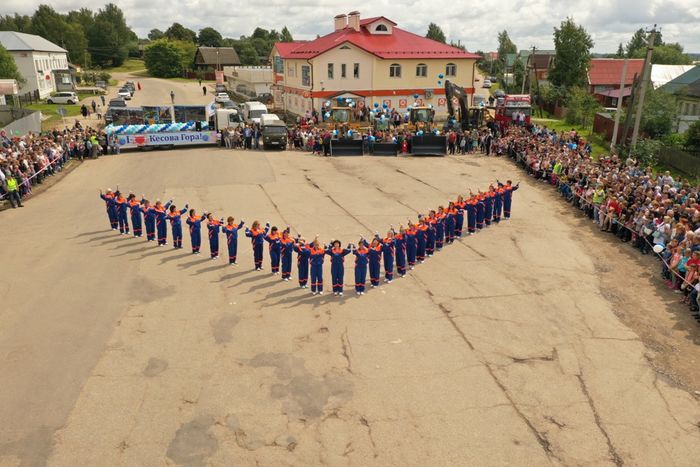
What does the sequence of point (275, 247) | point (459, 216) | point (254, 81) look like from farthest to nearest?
point (254, 81)
point (459, 216)
point (275, 247)

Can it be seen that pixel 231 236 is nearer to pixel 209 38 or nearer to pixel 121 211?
pixel 121 211

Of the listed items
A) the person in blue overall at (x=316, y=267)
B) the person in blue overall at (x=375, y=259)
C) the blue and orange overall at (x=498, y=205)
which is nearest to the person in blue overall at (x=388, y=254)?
the person in blue overall at (x=375, y=259)

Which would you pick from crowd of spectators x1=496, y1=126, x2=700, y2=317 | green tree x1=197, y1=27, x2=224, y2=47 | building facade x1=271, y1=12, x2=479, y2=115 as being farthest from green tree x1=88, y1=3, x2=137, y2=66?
crowd of spectators x1=496, y1=126, x2=700, y2=317

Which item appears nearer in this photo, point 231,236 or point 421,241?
point 231,236

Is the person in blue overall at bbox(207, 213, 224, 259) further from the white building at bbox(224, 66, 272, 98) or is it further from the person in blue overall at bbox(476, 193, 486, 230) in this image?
the white building at bbox(224, 66, 272, 98)

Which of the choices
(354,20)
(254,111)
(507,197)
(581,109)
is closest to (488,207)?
(507,197)

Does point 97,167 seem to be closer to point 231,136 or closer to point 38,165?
point 38,165
